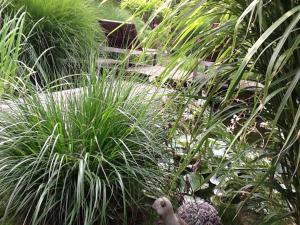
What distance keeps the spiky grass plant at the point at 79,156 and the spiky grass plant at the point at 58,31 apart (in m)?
1.87

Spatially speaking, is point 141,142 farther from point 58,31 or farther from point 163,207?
point 58,31

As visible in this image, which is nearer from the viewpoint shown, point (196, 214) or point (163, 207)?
point (163, 207)

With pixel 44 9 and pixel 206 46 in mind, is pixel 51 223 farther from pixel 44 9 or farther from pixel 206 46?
pixel 44 9

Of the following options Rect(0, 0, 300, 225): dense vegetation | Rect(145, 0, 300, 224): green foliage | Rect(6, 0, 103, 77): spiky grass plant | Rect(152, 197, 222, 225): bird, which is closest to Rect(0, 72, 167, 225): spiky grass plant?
Rect(0, 0, 300, 225): dense vegetation

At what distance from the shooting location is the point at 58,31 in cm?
421

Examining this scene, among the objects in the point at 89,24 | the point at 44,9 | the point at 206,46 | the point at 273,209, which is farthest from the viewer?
the point at 89,24

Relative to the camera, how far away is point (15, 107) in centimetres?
214

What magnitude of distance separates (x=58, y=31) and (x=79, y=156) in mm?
2556

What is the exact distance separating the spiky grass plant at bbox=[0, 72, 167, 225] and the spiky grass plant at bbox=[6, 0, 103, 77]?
6.14 feet

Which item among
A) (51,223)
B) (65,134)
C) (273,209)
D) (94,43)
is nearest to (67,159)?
(65,134)

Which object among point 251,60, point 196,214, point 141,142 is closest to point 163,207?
point 196,214

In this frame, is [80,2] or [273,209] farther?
[80,2]

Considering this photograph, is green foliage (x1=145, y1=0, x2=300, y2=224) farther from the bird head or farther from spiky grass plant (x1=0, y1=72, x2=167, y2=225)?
spiky grass plant (x1=0, y1=72, x2=167, y2=225)

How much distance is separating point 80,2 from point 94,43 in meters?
0.54
